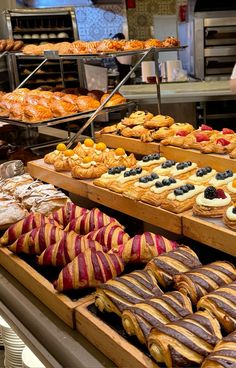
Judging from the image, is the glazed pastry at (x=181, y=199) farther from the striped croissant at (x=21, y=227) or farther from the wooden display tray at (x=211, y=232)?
the striped croissant at (x=21, y=227)

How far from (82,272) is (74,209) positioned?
19.6 inches

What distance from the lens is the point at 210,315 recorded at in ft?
3.45

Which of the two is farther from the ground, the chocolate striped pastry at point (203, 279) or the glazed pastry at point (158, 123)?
the glazed pastry at point (158, 123)

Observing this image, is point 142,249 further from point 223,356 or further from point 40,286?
point 223,356

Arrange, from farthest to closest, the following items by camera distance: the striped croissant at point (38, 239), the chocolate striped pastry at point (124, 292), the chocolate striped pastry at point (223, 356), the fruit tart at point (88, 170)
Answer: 1. the fruit tart at point (88, 170)
2. the striped croissant at point (38, 239)
3. the chocolate striped pastry at point (124, 292)
4. the chocolate striped pastry at point (223, 356)

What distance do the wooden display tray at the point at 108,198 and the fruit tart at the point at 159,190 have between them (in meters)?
0.02

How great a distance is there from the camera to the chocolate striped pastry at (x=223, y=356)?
896 millimetres

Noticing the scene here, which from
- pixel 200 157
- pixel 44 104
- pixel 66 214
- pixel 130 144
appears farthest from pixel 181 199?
pixel 44 104

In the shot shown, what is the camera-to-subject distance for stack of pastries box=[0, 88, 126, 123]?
2.78m

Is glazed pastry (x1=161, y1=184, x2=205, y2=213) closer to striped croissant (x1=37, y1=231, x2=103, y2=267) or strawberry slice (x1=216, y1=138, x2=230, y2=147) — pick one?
striped croissant (x1=37, y1=231, x2=103, y2=267)

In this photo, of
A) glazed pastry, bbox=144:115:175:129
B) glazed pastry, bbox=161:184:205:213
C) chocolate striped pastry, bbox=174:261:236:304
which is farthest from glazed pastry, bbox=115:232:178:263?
glazed pastry, bbox=144:115:175:129

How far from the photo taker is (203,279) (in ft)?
3.89

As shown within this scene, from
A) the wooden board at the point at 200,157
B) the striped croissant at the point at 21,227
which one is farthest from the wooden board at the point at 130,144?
the striped croissant at the point at 21,227

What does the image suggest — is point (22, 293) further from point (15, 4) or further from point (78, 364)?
point (15, 4)
